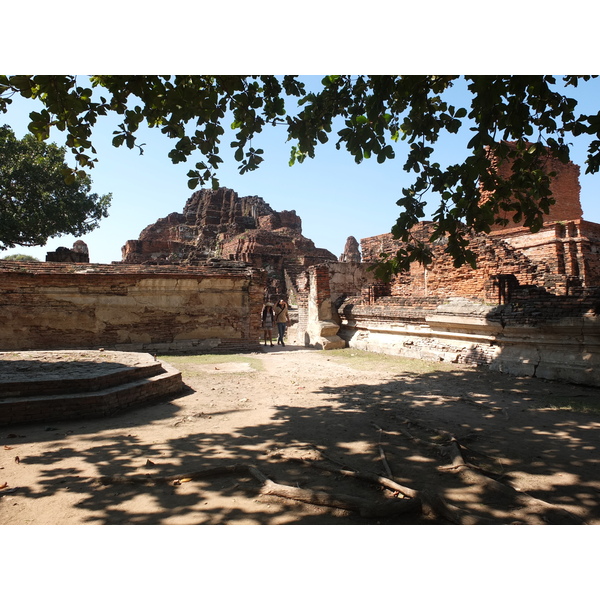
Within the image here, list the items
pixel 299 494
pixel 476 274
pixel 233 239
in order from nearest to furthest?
pixel 299 494 → pixel 476 274 → pixel 233 239

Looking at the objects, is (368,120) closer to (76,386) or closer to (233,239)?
(76,386)

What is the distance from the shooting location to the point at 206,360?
9.08 meters

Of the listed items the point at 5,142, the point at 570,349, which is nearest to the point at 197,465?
the point at 570,349

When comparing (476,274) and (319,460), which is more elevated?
(476,274)

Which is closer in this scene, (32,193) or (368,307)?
(368,307)

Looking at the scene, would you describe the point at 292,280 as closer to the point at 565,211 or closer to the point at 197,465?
the point at 565,211

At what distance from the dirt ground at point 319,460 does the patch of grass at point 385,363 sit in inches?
80.5

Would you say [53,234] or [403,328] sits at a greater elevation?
[53,234]

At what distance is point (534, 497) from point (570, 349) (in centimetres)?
438

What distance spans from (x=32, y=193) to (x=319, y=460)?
68.8 ft

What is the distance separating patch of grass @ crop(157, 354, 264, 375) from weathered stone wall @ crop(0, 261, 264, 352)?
27.4 inches

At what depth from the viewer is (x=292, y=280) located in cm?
2708

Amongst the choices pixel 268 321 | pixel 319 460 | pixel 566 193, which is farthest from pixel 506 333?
pixel 566 193

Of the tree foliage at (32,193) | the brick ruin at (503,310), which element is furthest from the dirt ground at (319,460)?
the tree foliage at (32,193)
